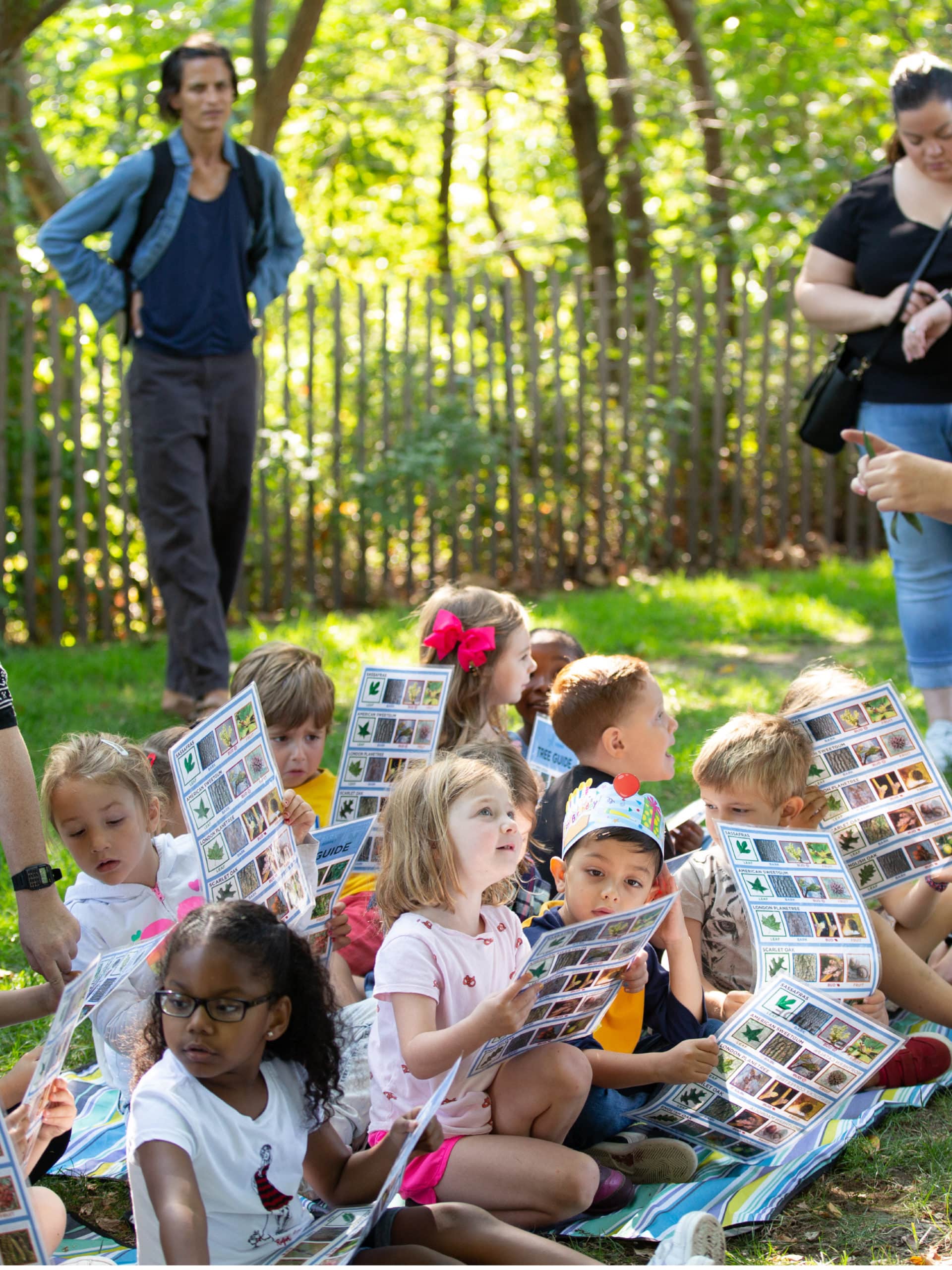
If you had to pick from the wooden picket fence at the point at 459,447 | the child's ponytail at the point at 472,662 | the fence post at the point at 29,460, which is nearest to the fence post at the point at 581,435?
the wooden picket fence at the point at 459,447

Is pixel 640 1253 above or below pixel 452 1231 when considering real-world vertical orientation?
below

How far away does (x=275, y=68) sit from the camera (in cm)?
755

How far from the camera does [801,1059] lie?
96.7 inches

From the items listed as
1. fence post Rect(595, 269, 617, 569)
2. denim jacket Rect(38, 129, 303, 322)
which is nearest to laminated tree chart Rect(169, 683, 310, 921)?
denim jacket Rect(38, 129, 303, 322)

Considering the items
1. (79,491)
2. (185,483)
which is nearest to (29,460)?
(79,491)

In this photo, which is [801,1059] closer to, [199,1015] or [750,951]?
[750,951]

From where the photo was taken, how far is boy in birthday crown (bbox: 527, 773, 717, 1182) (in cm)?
250

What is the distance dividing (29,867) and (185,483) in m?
3.23

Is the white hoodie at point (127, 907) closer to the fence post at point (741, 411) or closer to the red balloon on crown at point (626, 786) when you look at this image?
the red balloon on crown at point (626, 786)

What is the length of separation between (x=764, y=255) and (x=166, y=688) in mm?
6676

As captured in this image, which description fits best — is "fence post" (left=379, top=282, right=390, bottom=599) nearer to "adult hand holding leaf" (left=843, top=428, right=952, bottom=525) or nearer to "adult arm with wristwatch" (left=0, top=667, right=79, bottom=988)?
"adult hand holding leaf" (left=843, top=428, right=952, bottom=525)

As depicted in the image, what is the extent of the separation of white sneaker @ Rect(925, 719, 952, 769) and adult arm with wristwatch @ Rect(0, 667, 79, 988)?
281 cm

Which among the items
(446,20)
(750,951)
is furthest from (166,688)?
(446,20)

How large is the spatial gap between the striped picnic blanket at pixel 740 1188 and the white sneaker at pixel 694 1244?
0.12m
